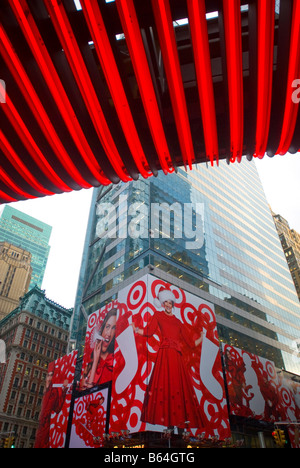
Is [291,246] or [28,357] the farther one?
[291,246]

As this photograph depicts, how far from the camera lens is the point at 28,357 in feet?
262

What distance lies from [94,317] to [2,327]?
229 ft

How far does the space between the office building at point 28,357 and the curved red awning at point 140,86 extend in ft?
251

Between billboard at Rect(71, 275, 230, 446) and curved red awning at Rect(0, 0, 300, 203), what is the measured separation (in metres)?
22.5

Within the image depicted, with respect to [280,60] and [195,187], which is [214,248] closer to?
[195,187]

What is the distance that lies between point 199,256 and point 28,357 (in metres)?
50.6

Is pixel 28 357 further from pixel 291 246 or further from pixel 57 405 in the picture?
pixel 291 246

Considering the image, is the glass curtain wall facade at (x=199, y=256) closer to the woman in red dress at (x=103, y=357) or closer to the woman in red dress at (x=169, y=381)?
the woman in red dress at (x=103, y=357)

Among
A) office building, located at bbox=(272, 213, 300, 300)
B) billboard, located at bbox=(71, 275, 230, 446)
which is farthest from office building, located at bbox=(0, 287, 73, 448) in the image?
office building, located at bbox=(272, 213, 300, 300)

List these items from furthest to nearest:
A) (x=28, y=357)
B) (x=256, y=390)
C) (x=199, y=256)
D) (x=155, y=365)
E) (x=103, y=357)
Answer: (x=28, y=357) → (x=199, y=256) → (x=256, y=390) → (x=103, y=357) → (x=155, y=365)

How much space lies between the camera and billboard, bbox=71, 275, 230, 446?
2578 cm

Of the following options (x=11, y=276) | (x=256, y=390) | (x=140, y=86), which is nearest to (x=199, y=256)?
(x=256, y=390)

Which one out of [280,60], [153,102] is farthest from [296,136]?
[153,102]

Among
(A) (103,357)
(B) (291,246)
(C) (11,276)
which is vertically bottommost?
(A) (103,357)
